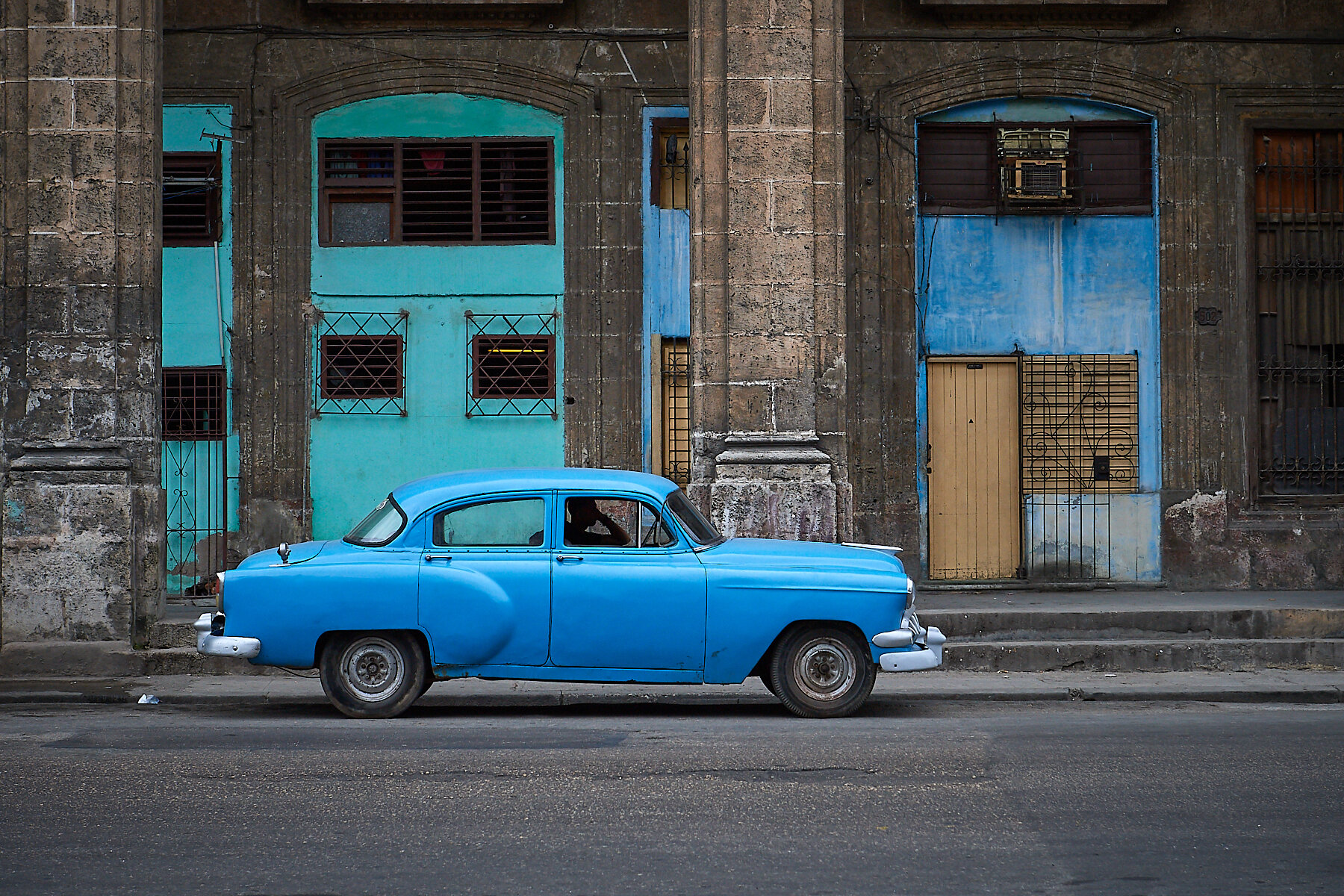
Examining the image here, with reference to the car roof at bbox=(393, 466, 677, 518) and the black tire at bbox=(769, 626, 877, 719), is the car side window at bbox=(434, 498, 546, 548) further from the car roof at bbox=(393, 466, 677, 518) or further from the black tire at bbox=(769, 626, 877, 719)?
the black tire at bbox=(769, 626, 877, 719)

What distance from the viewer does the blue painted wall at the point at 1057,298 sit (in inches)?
598

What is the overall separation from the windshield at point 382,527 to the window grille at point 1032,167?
8.23 meters

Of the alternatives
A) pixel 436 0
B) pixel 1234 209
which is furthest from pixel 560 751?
pixel 1234 209

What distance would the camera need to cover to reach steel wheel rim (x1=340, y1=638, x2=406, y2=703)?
8.80 m

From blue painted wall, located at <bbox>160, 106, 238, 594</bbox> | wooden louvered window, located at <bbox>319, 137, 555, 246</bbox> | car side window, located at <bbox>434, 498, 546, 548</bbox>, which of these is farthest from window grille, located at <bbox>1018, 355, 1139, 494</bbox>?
blue painted wall, located at <bbox>160, 106, 238, 594</bbox>

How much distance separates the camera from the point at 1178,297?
15242 millimetres

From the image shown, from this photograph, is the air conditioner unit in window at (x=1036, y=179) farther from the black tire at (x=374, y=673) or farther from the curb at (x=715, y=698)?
the black tire at (x=374, y=673)

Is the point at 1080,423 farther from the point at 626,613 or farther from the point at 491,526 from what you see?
the point at 491,526

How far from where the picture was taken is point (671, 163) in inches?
598

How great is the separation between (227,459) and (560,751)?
27.9ft

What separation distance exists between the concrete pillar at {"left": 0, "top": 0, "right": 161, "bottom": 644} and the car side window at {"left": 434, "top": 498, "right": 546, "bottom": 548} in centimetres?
400

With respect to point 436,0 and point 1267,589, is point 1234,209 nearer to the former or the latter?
point 1267,589

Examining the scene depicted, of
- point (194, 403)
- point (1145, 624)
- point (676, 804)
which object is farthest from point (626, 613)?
point (194, 403)

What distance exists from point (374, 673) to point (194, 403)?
7193mm
